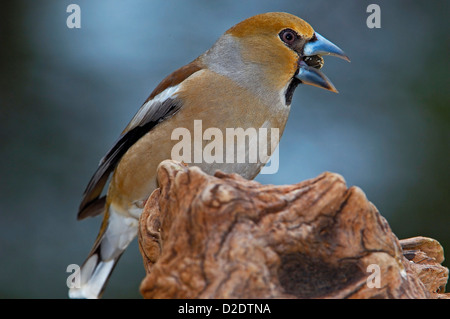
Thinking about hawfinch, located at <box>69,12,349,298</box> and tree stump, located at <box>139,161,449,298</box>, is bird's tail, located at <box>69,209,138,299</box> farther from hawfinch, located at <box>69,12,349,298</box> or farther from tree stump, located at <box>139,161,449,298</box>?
tree stump, located at <box>139,161,449,298</box>

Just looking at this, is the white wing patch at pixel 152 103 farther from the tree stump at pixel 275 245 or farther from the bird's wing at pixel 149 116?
the tree stump at pixel 275 245

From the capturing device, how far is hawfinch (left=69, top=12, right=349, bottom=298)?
3.23m

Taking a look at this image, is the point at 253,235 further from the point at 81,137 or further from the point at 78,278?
the point at 81,137

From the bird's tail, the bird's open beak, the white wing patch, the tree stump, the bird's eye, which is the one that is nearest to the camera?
the tree stump

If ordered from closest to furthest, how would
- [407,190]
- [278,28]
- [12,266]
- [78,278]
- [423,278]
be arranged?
1. [423,278]
2. [278,28]
3. [78,278]
4. [407,190]
5. [12,266]

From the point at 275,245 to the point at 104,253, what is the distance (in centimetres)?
238

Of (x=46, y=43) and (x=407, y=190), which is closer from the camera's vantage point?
(x=407, y=190)

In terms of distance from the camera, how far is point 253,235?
1.78 metres

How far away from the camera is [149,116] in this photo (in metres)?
3.52

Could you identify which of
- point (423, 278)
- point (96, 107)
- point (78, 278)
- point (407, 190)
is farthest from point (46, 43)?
point (423, 278)

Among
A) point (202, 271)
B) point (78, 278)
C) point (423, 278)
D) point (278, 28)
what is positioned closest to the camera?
point (202, 271)

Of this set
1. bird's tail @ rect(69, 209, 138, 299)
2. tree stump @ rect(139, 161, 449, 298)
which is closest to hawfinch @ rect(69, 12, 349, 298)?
bird's tail @ rect(69, 209, 138, 299)

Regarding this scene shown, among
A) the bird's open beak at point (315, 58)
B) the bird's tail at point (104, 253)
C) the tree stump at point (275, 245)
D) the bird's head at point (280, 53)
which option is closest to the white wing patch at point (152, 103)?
the bird's head at point (280, 53)

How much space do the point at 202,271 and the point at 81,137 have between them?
4517 mm
